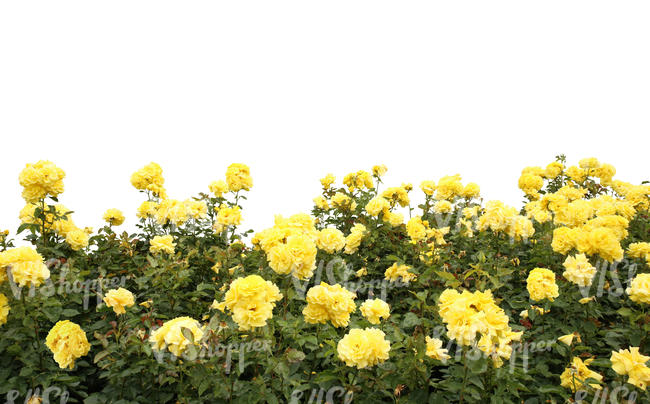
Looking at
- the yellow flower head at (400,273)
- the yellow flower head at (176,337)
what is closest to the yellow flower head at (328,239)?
the yellow flower head at (400,273)

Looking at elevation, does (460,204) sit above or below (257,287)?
above

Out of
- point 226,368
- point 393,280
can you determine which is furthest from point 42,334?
point 393,280

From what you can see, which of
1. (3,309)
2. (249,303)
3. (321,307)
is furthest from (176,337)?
(3,309)

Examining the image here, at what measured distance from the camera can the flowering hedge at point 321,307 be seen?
8.28 feet

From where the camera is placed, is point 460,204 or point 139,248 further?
point 460,204

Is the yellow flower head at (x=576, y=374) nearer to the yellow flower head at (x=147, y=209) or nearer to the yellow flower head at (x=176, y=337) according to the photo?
the yellow flower head at (x=176, y=337)

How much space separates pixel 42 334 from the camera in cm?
352

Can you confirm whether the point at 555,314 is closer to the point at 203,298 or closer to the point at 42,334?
the point at 203,298

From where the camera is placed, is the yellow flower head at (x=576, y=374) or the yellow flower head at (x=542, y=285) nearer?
the yellow flower head at (x=576, y=374)

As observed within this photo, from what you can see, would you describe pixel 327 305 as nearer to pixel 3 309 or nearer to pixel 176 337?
pixel 176 337

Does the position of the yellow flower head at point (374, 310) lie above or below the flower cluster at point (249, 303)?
below

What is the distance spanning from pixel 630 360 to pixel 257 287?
6.73 ft

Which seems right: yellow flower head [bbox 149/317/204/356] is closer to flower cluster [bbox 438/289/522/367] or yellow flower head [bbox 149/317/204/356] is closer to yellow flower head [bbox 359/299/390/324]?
yellow flower head [bbox 359/299/390/324]

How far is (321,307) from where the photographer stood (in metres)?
2.73
